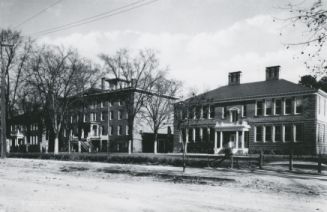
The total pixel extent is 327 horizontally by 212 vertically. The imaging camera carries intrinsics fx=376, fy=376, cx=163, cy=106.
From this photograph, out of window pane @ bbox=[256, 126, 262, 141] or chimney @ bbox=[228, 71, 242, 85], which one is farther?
chimney @ bbox=[228, 71, 242, 85]

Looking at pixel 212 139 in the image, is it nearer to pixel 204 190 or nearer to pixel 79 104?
pixel 79 104

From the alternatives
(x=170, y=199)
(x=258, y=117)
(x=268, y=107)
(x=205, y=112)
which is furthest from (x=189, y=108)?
(x=170, y=199)

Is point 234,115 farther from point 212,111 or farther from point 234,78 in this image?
point 234,78

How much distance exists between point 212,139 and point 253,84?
9.03 meters

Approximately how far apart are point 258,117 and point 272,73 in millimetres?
6192

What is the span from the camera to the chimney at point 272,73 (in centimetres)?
4716

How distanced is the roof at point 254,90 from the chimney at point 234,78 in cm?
74

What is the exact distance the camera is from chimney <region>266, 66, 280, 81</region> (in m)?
47.2

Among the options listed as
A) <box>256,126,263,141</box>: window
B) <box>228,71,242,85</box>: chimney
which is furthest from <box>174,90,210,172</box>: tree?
<box>256,126,263,141</box>: window

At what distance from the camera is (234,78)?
5212 cm

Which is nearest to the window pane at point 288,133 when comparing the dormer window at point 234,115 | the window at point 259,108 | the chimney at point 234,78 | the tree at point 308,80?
the window at point 259,108

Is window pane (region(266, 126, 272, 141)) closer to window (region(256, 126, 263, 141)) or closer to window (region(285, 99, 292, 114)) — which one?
window (region(256, 126, 263, 141))

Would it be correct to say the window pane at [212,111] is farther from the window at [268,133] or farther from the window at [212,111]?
the window at [268,133]

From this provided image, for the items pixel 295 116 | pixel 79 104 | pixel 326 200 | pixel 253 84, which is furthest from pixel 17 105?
pixel 326 200
